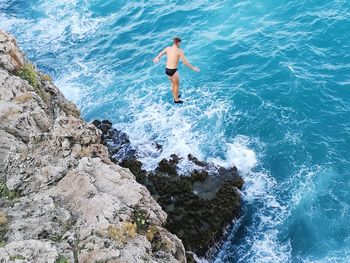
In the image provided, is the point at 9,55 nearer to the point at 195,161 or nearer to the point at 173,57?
the point at 173,57

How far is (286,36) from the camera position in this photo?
31156 millimetres

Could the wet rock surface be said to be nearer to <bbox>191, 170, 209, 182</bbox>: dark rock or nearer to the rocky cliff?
<bbox>191, 170, 209, 182</bbox>: dark rock

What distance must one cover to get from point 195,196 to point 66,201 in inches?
393

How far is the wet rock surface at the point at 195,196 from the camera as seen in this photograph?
2027 centimetres

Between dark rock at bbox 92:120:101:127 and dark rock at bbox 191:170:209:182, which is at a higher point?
dark rock at bbox 92:120:101:127

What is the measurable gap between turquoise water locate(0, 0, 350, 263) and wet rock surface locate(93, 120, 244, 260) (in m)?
0.75

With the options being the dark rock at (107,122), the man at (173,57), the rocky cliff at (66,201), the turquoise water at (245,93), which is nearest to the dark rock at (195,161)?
the turquoise water at (245,93)

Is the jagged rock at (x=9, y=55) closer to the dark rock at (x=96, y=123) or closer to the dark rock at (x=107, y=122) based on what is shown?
the dark rock at (x=96, y=123)

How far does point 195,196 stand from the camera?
2162 centimetres

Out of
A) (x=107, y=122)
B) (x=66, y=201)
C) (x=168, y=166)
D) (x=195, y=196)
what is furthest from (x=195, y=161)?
(x=66, y=201)

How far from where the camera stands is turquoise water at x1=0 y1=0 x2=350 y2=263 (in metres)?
21.3

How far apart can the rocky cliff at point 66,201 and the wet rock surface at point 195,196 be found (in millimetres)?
6259

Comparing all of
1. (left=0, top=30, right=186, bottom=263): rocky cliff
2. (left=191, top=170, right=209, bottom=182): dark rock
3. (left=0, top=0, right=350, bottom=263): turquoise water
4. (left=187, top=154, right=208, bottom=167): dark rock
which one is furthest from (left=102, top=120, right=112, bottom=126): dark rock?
(left=0, top=30, right=186, bottom=263): rocky cliff

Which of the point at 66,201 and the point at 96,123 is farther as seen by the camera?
the point at 96,123
